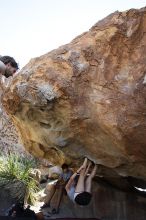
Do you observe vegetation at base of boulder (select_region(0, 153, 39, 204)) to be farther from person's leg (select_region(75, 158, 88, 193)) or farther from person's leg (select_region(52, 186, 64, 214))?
person's leg (select_region(75, 158, 88, 193))

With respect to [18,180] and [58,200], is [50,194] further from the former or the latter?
[18,180]

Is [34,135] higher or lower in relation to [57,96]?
lower

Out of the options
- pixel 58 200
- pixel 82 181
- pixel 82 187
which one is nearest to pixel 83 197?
pixel 82 187

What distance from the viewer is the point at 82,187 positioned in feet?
22.2

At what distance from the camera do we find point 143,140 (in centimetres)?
612

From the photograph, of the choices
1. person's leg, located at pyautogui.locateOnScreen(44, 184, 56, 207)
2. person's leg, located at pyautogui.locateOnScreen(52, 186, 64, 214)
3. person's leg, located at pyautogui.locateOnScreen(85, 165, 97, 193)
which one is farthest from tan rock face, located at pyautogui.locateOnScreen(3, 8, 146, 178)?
person's leg, located at pyautogui.locateOnScreen(44, 184, 56, 207)

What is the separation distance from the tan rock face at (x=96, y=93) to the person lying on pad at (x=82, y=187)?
0.25 metres

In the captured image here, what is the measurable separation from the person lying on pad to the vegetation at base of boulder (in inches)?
113

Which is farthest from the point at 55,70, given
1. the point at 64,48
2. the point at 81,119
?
the point at 81,119

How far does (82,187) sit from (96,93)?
1.69 meters

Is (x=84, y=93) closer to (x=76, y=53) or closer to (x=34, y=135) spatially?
(x=76, y=53)

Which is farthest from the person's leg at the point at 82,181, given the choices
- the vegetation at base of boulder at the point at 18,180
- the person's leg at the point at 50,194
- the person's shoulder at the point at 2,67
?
the vegetation at base of boulder at the point at 18,180

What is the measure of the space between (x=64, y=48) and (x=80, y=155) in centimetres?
201

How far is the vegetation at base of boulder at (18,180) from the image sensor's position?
31.6 ft
